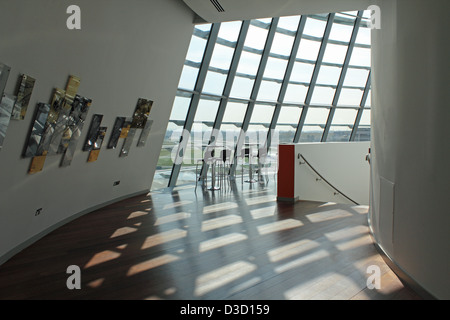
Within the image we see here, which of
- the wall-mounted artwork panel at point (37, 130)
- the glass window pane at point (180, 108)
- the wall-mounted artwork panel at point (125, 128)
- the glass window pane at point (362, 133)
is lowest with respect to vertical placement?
the wall-mounted artwork panel at point (37, 130)

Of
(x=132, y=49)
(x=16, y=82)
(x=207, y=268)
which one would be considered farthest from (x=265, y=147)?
(x=16, y=82)

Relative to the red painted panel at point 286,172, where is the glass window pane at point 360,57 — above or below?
above

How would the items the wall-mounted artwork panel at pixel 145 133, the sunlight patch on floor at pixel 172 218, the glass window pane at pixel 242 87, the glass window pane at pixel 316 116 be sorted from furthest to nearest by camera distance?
the glass window pane at pixel 316 116 → the glass window pane at pixel 242 87 → the wall-mounted artwork panel at pixel 145 133 → the sunlight patch on floor at pixel 172 218

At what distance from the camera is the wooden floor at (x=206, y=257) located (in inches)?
117

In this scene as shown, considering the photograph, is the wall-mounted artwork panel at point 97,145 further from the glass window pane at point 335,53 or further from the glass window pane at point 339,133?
the glass window pane at point 339,133

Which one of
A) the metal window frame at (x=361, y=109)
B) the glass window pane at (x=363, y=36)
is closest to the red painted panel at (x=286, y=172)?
the glass window pane at (x=363, y=36)

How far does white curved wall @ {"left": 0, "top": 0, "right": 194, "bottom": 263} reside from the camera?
10.4 feet

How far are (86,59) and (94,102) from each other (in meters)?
0.80

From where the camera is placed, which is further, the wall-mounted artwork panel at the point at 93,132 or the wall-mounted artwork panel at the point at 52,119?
the wall-mounted artwork panel at the point at 93,132

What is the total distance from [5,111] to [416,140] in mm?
3358

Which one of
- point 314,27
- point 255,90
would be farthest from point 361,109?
point 255,90

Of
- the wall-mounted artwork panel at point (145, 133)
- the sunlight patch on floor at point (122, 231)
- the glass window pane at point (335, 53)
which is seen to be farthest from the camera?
the glass window pane at point (335, 53)

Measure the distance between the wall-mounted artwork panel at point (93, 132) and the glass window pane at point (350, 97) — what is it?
824 cm
